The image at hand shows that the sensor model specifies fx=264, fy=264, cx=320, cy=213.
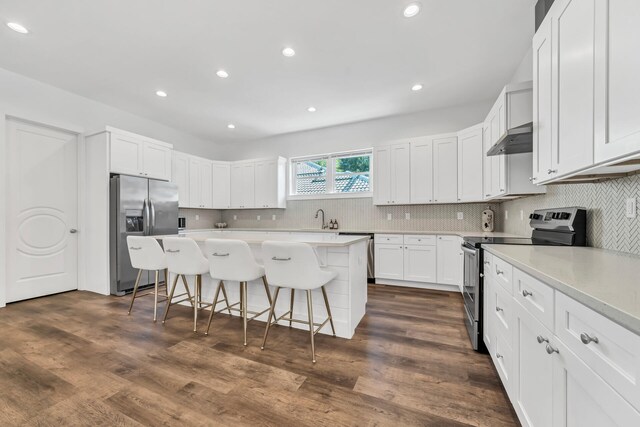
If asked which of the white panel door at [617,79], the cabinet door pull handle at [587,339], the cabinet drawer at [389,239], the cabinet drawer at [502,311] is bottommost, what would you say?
the cabinet drawer at [502,311]

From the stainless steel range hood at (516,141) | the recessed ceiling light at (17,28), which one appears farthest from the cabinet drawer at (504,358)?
the recessed ceiling light at (17,28)

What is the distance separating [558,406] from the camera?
956mm

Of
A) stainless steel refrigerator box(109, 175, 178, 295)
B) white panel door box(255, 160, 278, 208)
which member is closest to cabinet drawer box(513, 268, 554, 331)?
stainless steel refrigerator box(109, 175, 178, 295)

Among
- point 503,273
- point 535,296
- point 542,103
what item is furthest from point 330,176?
point 535,296

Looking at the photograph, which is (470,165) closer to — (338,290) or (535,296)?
(338,290)

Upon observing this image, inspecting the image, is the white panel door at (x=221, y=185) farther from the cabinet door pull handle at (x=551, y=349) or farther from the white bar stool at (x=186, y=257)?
the cabinet door pull handle at (x=551, y=349)

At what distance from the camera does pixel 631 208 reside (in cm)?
142

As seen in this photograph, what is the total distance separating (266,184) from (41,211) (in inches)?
135

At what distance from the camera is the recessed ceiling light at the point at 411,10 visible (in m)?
2.24

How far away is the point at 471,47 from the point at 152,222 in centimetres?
484

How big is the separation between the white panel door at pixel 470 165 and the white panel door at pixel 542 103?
1923mm

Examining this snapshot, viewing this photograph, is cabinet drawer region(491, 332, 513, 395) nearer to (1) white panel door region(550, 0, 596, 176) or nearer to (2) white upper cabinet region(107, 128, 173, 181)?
(1) white panel door region(550, 0, 596, 176)

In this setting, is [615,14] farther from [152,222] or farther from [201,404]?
[152,222]

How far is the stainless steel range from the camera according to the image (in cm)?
183
